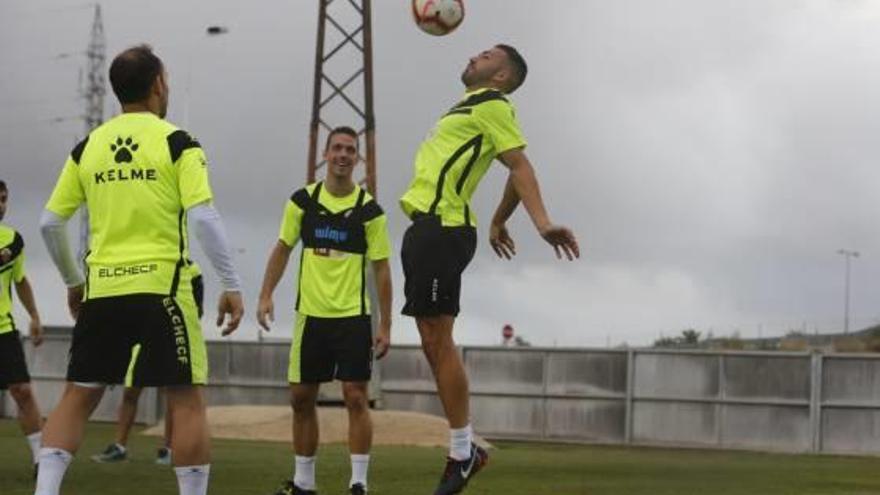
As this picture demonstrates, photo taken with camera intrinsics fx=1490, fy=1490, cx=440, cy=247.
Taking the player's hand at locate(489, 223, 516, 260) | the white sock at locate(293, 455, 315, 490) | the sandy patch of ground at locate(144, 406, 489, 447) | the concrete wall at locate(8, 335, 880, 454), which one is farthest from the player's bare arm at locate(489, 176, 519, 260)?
the concrete wall at locate(8, 335, 880, 454)

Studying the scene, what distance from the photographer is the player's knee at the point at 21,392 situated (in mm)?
12484

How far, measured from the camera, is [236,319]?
22.1ft

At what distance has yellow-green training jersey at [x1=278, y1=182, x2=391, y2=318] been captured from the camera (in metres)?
9.78

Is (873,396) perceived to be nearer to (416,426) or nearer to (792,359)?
(792,359)

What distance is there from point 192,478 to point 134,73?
1863mm

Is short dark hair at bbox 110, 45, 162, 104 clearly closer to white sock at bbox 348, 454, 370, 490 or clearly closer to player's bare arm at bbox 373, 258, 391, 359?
player's bare arm at bbox 373, 258, 391, 359

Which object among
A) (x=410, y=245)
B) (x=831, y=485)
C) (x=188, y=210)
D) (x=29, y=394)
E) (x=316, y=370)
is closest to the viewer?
(x=188, y=210)

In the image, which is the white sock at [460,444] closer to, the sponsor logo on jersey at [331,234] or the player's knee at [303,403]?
the player's knee at [303,403]

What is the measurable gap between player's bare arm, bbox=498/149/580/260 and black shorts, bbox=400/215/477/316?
16.3 inches

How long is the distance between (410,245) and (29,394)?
568 centimetres

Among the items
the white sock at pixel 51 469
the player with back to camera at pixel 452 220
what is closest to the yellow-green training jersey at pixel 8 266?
the player with back to camera at pixel 452 220

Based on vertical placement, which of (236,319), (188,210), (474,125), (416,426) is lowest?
(416,426)

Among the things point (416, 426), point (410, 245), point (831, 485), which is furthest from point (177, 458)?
point (416, 426)

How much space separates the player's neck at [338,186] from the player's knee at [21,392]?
13.4ft
